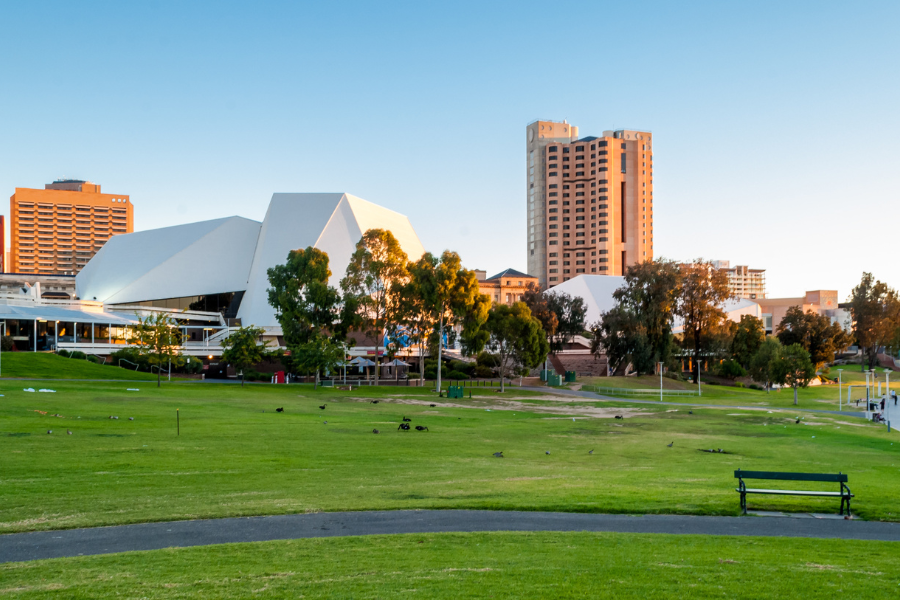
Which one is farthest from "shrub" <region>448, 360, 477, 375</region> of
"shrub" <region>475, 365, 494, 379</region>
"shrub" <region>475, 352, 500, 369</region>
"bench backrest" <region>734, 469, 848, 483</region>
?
"bench backrest" <region>734, 469, 848, 483</region>

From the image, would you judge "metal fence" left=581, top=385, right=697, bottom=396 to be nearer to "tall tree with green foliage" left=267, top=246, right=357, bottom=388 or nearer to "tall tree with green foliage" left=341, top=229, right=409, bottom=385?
"tall tree with green foliage" left=341, top=229, right=409, bottom=385

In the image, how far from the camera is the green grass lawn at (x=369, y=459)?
43.0ft

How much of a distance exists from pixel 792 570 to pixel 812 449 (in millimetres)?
19083

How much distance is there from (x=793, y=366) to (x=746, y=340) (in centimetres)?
2603

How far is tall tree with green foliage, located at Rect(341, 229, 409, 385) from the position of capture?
56625mm

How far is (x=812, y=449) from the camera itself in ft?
84.5

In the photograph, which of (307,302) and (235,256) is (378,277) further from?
(235,256)

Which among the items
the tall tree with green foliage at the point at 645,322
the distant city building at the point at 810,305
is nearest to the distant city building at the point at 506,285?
the distant city building at the point at 810,305

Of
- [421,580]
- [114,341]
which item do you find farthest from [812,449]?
[114,341]

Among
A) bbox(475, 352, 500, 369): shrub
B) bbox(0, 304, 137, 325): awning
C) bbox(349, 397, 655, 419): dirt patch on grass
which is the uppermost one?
bbox(0, 304, 137, 325): awning

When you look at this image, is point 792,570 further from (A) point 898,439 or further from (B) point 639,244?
(B) point 639,244

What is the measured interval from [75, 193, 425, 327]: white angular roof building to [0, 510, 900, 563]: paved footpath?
238ft

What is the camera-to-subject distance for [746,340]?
83.1m

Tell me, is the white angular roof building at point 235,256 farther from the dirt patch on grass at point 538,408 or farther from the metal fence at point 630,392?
the dirt patch on grass at point 538,408
